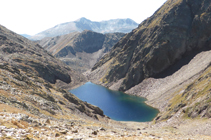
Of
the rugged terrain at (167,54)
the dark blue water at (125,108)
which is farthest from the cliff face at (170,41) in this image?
the dark blue water at (125,108)

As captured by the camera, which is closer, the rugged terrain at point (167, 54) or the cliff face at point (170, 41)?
the rugged terrain at point (167, 54)

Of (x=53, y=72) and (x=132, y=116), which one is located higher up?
(x=53, y=72)

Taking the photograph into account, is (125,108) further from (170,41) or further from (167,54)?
(170,41)

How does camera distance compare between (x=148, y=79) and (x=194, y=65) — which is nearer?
(x=194, y=65)

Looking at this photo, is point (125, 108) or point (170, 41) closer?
point (125, 108)

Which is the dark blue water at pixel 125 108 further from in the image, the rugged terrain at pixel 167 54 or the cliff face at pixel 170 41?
the cliff face at pixel 170 41

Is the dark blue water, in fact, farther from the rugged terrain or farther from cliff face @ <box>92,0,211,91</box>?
cliff face @ <box>92,0,211,91</box>

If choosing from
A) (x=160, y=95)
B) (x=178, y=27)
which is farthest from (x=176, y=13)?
(x=160, y=95)

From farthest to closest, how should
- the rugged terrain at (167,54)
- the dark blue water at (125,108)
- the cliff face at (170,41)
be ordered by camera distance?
the cliff face at (170,41) < the rugged terrain at (167,54) < the dark blue water at (125,108)

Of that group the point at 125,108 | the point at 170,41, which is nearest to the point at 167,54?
the point at 170,41

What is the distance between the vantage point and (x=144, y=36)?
547 feet

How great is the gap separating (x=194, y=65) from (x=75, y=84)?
12207 cm

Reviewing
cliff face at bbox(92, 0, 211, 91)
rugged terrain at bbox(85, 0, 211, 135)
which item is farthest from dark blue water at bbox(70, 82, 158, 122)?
cliff face at bbox(92, 0, 211, 91)

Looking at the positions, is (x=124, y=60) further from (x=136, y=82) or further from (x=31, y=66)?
(x=31, y=66)
